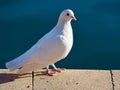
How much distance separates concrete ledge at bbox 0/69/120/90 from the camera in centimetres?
595

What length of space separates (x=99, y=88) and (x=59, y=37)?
2.61ft

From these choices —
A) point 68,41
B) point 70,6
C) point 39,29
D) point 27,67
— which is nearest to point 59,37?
point 68,41

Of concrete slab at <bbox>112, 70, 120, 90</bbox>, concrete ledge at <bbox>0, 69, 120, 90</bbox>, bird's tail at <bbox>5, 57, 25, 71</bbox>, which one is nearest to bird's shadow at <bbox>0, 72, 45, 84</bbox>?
concrete ledge at <bbox>0, 69, 120, 90</bbox>

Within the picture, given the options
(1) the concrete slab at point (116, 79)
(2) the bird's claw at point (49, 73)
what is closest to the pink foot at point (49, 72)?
(2) the bird's claw at point (49, 73)

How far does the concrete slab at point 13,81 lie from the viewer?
5.98 meters

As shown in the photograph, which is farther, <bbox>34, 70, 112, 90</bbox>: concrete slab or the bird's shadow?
the bird's shadow

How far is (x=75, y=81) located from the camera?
607 cm

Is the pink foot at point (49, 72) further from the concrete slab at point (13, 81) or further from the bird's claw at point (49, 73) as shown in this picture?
the concrete slab at point (13, 81)

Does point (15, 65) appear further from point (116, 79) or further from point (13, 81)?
point (116, 79)

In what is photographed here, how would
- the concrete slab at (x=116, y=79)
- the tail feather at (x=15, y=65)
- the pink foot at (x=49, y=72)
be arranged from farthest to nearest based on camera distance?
the pink foot at (x=49, y=72) → the tail feather at (x=15, y=65) → the concrete slab at (x=116, y=79)

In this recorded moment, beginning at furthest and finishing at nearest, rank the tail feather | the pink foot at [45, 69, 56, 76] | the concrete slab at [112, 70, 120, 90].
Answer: the pink foot at [45, 69, 56, 76] < the tail feather < the concrete slab at [112, 70, 120, 90]

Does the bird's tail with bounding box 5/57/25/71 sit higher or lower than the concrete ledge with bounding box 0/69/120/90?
higher

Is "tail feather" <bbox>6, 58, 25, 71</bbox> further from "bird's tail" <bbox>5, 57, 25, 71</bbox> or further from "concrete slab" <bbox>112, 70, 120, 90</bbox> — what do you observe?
"concrete slab" <bbox>112, 70, 120, 90</bbox>

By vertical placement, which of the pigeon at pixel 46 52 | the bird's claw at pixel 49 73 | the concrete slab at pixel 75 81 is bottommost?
the concrete slab at pixel 75 81
